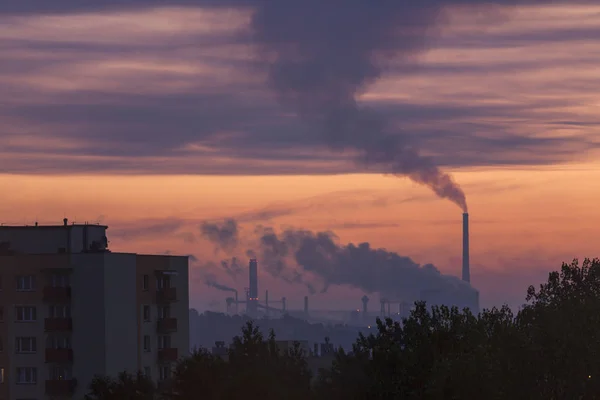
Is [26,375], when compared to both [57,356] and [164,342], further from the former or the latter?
[164,342]

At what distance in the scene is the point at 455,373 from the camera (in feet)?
200

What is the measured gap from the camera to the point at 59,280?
11100 cm

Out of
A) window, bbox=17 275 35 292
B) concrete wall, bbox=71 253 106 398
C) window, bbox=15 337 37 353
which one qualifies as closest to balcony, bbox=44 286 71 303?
concrete wall, bbox=71 253 106 398

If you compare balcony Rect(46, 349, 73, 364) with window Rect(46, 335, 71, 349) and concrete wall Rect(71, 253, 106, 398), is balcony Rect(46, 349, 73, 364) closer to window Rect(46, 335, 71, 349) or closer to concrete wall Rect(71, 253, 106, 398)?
concrete wall Rect(71, 253, 106, 398)

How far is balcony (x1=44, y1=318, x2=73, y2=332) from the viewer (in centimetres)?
10981

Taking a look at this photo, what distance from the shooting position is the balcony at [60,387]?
352ft

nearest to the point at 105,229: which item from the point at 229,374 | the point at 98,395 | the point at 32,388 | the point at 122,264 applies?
the point at 122,264

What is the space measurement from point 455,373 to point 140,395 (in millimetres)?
24596

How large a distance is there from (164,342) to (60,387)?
12.9 meters

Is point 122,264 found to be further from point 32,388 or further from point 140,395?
point 140,395

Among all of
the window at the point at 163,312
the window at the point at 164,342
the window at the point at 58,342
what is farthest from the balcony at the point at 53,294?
the window at the point at 164,342

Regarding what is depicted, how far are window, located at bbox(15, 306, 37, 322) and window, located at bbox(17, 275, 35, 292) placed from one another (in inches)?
58.1

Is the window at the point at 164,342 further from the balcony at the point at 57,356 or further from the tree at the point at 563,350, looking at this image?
the tree at the point at 563,350

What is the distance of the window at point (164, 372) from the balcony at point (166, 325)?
318 cm
